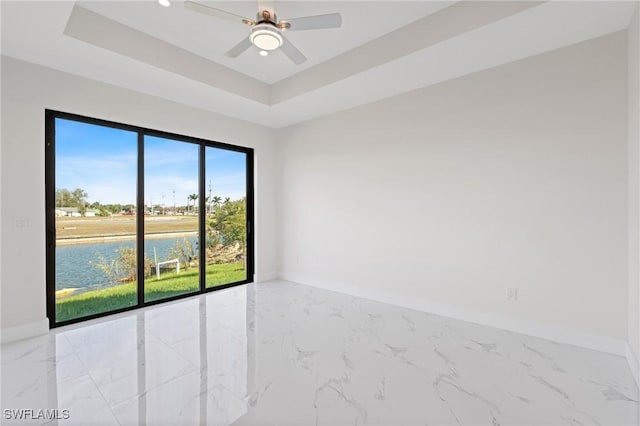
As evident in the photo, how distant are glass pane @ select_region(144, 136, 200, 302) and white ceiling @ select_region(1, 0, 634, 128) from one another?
0.79 m

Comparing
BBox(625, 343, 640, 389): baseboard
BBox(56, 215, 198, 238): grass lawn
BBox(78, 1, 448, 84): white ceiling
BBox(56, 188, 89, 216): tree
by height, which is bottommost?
BBox(625, 343, 640, 389): baseboard

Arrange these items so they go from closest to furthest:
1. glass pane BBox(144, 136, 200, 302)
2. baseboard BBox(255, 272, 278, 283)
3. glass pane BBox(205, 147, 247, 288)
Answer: glass pane BBox(144, 136, 200, 302) → glass pane BBox(205, 147, 247, 288) → baseboard BBox(255, 272, 278, 283)

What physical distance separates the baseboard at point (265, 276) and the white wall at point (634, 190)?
14.4 feet

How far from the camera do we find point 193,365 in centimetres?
234

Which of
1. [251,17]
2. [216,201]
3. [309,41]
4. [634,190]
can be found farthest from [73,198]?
[634,190]

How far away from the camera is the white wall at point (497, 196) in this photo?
257cm

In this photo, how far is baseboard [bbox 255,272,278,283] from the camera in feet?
16.4

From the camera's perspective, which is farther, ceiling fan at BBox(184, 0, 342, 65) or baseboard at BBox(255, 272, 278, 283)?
baseboard at BBox(255, 272, 278, 283)

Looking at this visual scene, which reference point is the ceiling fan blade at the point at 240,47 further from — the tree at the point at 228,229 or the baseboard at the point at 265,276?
the baseboard at the point at 265,276

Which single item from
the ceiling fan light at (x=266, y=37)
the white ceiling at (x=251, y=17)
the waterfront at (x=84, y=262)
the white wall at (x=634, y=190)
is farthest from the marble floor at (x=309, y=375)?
the white ceiling at (x=251, y=17)

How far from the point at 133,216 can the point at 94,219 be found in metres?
0.40

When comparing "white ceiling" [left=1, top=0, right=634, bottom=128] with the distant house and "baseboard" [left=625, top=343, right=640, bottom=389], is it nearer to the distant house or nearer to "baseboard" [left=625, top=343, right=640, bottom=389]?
the distant house

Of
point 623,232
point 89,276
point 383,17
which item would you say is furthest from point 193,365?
point 623,232

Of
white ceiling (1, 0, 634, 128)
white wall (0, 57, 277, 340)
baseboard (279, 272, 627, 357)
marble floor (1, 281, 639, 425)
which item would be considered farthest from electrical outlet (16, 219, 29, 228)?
baseboard (279, 272, 627, 357)
